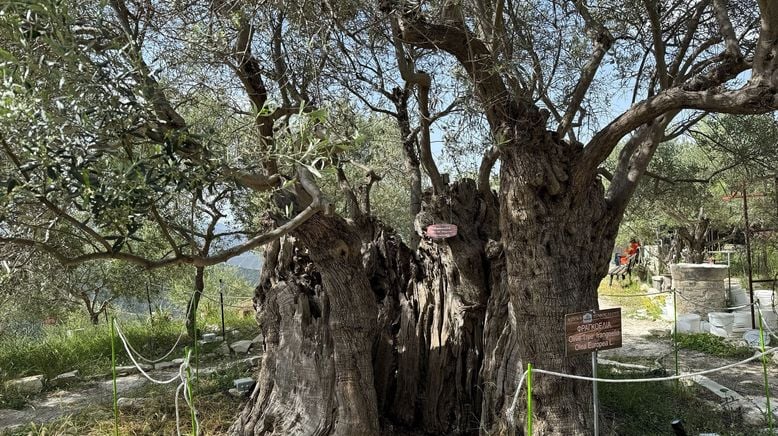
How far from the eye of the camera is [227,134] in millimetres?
4668

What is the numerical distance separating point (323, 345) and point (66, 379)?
17.0 feet

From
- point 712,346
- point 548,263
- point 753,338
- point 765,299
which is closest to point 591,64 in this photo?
point 548,263

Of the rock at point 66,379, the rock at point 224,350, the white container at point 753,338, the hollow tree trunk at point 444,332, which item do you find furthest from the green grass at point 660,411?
the rock at point 66,379

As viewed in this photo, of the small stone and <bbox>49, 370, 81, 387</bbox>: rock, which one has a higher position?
the small stone

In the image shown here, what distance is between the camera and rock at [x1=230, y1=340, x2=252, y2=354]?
9.30 metres

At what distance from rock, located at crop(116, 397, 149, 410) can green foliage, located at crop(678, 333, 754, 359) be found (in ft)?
25.6

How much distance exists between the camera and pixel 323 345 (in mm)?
4789

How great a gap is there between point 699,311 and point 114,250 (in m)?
11.3

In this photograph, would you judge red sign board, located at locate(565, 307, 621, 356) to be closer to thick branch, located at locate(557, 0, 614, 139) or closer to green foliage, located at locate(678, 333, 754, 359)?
thick branch, located at locate(557, 0, 614, 139)

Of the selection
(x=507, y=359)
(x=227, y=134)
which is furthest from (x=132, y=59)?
(x=507, y=359)

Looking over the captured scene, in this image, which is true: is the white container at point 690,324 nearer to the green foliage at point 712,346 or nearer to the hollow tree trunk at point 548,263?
the green foliage at point 712,346

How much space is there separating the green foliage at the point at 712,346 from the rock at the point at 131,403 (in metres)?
7.81

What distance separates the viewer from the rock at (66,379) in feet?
25.4

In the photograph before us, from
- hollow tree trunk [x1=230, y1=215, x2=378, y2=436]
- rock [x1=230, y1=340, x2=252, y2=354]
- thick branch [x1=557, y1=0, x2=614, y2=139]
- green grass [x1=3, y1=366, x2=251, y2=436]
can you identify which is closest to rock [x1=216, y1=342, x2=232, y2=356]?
rock [x1=230, y1=340, x2=252, y2=354]
